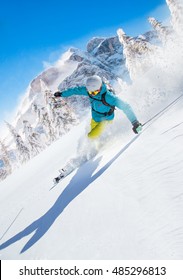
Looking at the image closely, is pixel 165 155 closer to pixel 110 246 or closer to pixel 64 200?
pixel 110 246

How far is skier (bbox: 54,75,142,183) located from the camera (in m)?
6.98

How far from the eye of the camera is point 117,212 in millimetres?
3312

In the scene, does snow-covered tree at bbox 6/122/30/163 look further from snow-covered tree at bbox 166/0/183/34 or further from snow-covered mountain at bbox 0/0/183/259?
snow-covered mountain at bbox 0/0/183/259

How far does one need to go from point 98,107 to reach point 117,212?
15.6 ft

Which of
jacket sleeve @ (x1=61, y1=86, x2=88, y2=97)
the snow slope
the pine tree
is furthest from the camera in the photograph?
the pine tree

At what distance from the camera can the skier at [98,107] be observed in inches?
275

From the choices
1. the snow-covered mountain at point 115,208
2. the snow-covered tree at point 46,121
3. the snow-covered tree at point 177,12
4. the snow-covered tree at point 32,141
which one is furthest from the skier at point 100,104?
the snow-covered tree at point 177,12

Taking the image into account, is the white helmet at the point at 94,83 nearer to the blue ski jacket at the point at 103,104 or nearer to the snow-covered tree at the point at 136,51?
the blue ski jacket at the point at 103,104

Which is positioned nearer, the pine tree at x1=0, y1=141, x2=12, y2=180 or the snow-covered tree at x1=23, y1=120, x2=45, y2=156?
the snow-covered tree at x1=23, y1=120, x2=45, y2=156

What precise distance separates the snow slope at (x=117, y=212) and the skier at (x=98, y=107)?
3.53 ft

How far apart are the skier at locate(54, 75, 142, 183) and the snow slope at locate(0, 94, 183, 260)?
107 centimetres

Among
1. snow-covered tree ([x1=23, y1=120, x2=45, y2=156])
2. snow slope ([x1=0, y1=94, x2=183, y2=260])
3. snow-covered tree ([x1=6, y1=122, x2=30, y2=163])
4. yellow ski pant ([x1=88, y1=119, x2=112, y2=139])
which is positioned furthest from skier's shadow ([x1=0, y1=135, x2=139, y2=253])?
snow-covered tree ([x1=6, y1=122, x2=30, y2=163])
